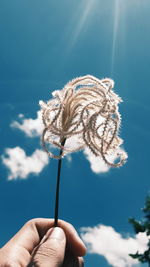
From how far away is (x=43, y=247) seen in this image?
324 centimetres

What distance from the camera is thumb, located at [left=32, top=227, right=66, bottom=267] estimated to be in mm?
3074

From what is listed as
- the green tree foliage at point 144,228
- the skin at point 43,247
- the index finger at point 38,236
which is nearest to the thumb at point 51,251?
the skin at point 43,247

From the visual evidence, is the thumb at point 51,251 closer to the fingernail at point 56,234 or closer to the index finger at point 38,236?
the fingernail at point 56,234

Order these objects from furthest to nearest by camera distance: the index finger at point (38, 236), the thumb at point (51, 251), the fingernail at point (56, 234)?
the index finger at point (38, 236) < the fingernail at point (56, 234) < the thumb at point (51, 251)

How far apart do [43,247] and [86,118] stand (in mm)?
1489

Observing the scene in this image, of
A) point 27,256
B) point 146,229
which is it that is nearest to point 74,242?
point 27,256

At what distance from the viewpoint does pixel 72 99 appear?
3.71 meters

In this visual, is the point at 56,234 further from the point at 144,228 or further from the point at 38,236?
the point at 144,228

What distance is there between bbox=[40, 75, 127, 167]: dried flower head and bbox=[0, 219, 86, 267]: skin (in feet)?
3.09

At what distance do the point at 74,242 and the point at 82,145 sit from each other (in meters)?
1.19

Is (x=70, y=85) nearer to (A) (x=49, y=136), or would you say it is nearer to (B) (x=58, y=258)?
(A) (x=49, y=136)

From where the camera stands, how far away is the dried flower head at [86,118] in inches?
133

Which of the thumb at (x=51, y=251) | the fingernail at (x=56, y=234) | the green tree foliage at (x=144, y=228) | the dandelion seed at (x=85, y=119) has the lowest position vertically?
the thumb at (x=51, y=251)

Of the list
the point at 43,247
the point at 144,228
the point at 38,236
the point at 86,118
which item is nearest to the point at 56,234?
the point at 43,247
